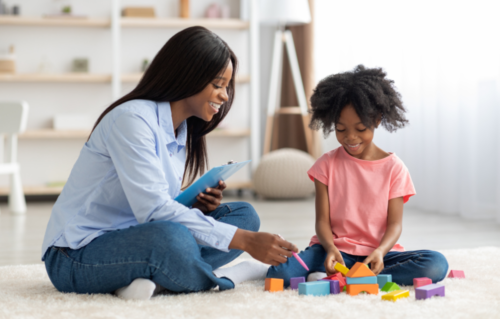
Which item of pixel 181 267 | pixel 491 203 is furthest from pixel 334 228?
pixel 491 203

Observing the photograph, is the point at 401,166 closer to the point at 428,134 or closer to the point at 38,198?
the point at 428,134

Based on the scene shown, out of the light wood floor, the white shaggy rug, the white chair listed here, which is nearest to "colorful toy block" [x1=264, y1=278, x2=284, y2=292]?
the white shaggy rug

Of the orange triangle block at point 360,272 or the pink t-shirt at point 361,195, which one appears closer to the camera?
the orange triangle block at point 360,272

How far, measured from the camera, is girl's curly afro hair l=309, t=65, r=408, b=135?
1.44m

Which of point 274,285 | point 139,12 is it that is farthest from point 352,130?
point 139,12

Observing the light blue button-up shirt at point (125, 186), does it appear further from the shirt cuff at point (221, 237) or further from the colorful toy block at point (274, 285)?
the colorful toy block at point (274, 285)

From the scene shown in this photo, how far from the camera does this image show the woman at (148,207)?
120 cm

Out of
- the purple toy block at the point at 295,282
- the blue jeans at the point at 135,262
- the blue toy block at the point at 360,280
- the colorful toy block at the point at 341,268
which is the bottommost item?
the purple toy block at the point at 295,282

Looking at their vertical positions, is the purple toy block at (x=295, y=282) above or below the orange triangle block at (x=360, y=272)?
below

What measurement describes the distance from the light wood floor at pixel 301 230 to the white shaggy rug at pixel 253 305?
0.61m

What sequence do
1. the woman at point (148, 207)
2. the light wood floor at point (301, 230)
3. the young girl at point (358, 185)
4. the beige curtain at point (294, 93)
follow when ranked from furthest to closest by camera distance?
1. the beige curtain at point (294, 93)
2. the light wood floor at point (301, 230)
3. the young girl at point (358, 185)
4. the woman at point (148, 207)

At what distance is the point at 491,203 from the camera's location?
2770mm

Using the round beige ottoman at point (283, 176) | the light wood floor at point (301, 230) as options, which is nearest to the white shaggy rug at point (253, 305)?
the light wood floor at point (301, 230)

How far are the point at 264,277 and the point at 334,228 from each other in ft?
0.75
